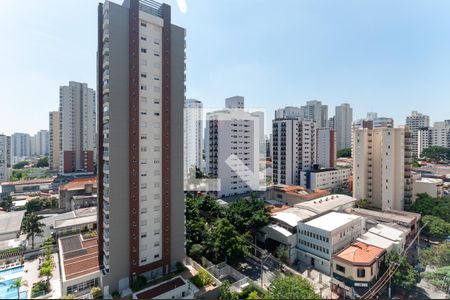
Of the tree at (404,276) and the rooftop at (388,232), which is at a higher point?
the rooftop at (388,232)

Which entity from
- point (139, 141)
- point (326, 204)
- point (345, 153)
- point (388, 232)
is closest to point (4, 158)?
point (139, 141)

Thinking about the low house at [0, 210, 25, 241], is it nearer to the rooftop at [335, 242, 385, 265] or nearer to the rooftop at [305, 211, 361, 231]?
the rooftop at [305, 211, 361, 231]

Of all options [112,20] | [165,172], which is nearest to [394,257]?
[165,172]

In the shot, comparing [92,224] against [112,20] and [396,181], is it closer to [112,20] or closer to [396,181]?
[112,20]

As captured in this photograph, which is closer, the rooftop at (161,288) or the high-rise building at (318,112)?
the rooftop at (161,288)

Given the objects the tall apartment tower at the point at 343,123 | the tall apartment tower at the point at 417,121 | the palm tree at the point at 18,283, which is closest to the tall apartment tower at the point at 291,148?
the palm tree at the point at 18,283

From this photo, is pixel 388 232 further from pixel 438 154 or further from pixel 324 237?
pixel 438 154

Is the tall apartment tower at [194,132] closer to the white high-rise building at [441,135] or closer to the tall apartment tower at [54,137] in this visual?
the tall apartment tower at [54,137]
